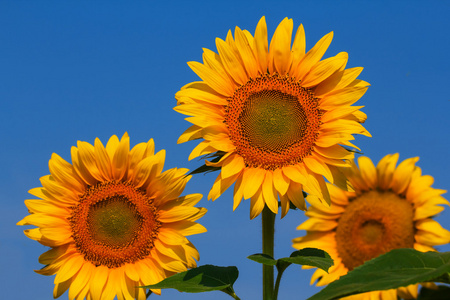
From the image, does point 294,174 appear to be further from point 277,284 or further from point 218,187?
point 277,284

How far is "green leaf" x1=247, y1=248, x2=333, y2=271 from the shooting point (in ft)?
13.3

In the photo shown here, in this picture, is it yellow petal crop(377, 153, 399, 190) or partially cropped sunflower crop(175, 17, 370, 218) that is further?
yellow petal crop(377, 153, 399, 190)

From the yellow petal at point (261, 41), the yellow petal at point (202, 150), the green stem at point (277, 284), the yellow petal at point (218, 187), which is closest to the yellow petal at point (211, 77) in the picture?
the yellow petal at point (261, 41)

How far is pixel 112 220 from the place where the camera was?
18.3 feet

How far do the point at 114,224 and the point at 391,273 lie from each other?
3263mm

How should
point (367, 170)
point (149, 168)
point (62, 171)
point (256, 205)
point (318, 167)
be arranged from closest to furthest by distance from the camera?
point (256, 205) → point (318, 167) → point (149, 168) → point (62, 171) → point (367, 170)

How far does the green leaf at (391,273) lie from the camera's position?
2.56m

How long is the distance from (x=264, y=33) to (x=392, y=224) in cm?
413

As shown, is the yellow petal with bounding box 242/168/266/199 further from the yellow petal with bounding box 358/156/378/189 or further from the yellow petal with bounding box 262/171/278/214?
the yellow petal with bounding box 358/156/378/189

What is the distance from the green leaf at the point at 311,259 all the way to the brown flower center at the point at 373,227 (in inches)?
128

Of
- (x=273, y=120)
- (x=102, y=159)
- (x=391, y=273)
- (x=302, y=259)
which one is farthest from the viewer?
(x=102, y=159)

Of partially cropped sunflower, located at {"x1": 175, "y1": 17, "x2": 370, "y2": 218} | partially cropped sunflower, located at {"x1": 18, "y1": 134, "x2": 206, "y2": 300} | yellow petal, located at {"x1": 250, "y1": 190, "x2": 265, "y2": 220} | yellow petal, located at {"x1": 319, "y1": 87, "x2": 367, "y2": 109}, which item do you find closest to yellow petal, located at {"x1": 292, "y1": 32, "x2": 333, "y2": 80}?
partially cropped sunflower, located at {"x1": 175, "y1": 17, "x2": 370, "y2": 218}

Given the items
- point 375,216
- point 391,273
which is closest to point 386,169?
point 375,216

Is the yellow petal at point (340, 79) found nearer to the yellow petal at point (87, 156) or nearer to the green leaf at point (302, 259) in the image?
the green leaf at point (302, 259)
